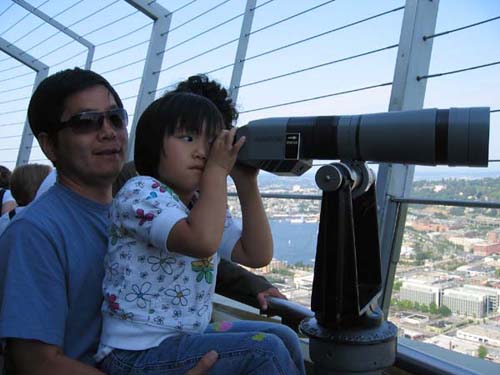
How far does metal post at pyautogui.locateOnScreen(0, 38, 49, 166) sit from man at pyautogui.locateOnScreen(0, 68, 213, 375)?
19.0 ft

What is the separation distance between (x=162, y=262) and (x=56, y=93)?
0.45m

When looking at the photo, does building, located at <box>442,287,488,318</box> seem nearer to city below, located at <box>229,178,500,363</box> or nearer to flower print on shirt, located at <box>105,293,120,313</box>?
city below, located at <box>229,178,500,363</box>

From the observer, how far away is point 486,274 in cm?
172

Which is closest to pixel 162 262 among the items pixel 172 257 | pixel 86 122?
pixel 172 257

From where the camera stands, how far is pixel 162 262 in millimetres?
1045

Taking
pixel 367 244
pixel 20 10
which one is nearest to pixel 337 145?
pixel 367 244

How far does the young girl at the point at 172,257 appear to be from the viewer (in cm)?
98

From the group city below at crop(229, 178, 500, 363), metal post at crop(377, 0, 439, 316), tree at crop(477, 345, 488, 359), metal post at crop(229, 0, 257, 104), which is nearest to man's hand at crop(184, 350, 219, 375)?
city below at crop(229, 178, 500, 363)

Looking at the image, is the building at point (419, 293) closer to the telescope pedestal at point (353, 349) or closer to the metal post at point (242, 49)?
the telescope pedestal at point (353, 349)

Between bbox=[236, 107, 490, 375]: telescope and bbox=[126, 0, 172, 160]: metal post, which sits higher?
bbox=[126, 0, 172, 160]: metal post

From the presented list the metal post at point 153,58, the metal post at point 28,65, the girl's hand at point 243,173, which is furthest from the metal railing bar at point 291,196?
the metal post at point 28,65

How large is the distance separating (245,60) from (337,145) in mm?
2398

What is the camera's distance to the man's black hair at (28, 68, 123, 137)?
117 centimetres

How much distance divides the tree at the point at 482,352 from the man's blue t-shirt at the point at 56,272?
1.20m
